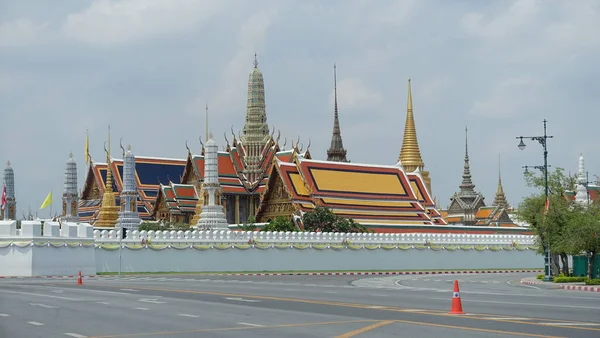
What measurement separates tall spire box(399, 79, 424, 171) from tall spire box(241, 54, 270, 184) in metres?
16.9

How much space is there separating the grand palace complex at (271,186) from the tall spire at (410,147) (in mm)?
96

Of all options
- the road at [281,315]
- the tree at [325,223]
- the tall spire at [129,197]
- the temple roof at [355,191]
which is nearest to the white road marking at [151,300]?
the road at [281,315]

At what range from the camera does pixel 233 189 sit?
77.8 metres

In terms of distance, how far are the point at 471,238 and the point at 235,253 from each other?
17219mm

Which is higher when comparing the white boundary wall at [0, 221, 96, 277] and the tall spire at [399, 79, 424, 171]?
the tall spire at [399, 79, 424, 171]

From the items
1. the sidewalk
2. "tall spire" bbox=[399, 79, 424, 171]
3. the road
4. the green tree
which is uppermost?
"tall spire" bbox=[399, 79, 424, 171]

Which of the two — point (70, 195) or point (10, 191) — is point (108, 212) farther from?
point (10, 191)

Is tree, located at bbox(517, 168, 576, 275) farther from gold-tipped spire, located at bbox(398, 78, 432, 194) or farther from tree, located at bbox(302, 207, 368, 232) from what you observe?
gold-tipped spire, located at bbox(398, 78, 432, 194)

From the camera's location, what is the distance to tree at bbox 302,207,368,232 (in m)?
61.3

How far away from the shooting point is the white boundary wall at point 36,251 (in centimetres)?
3997

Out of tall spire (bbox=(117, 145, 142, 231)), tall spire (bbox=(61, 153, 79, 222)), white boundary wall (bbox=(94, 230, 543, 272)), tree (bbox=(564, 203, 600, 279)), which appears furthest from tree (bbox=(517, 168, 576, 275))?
tall spire (bbox=(61, 153, 79, 222))

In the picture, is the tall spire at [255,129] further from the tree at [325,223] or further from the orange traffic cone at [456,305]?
the orange traffic cone at [456,305]

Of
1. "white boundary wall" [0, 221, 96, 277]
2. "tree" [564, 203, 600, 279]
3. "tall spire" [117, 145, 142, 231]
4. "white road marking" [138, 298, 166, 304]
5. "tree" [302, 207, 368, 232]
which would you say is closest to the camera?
"white road marking" [138, 298, 166, 304]

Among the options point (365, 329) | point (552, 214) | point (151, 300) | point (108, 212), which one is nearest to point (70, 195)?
point (108, 212)
